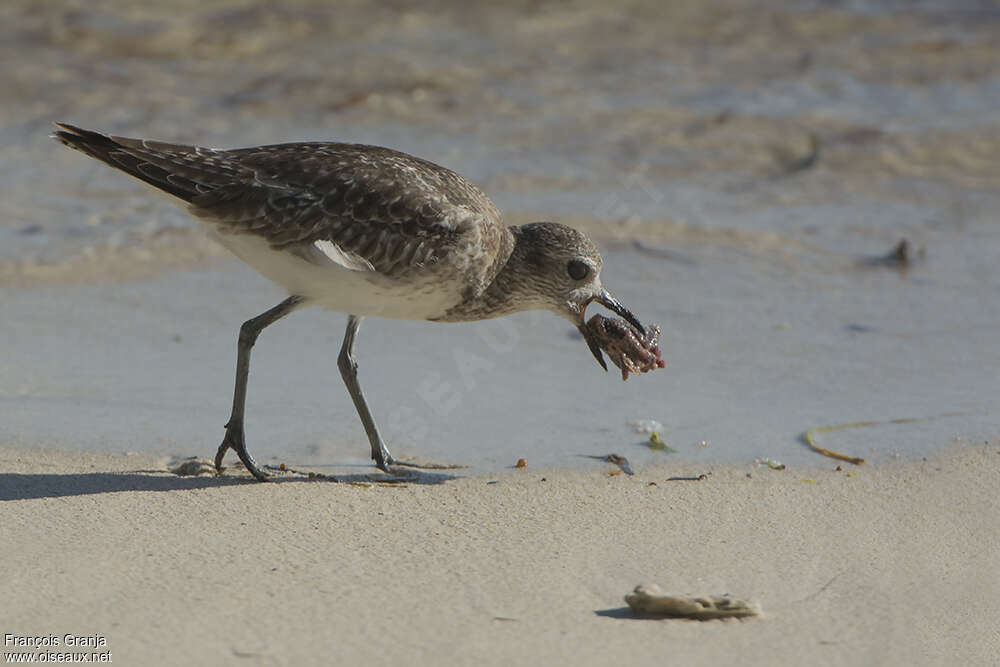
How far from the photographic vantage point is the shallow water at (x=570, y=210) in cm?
665

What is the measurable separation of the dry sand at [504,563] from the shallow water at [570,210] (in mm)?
501

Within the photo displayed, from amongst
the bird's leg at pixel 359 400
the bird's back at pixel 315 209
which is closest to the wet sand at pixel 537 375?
the bird's leg at pixel 359 400

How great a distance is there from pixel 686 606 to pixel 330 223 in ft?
8.64

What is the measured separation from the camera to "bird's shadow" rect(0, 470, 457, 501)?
5402mm

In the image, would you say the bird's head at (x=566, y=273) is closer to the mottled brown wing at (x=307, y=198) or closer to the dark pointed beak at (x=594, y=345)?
the dark pointed beak at (x=594, y=345)

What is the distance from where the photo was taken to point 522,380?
23.7ft

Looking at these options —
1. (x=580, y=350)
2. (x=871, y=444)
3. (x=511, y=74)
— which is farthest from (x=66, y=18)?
(x=871, y=444)

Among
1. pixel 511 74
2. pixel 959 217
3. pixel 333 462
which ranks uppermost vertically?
pixel 511 74

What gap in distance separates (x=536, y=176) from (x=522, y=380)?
4340mm

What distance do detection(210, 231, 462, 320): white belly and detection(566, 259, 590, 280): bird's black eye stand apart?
65 cm

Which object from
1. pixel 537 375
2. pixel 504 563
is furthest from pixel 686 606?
pixel 537 375

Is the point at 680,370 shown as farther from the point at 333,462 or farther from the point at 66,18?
the point at 66,18

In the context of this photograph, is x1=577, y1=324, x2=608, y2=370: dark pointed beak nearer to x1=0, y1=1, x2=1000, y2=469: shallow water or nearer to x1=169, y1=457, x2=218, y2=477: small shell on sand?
x1=0, y1=1, x2=1000, y2=469: shallow water

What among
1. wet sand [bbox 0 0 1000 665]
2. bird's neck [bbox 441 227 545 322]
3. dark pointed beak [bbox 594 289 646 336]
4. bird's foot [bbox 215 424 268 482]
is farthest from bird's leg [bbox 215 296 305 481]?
dark pointed beak [bbox 594 289 646 336]
